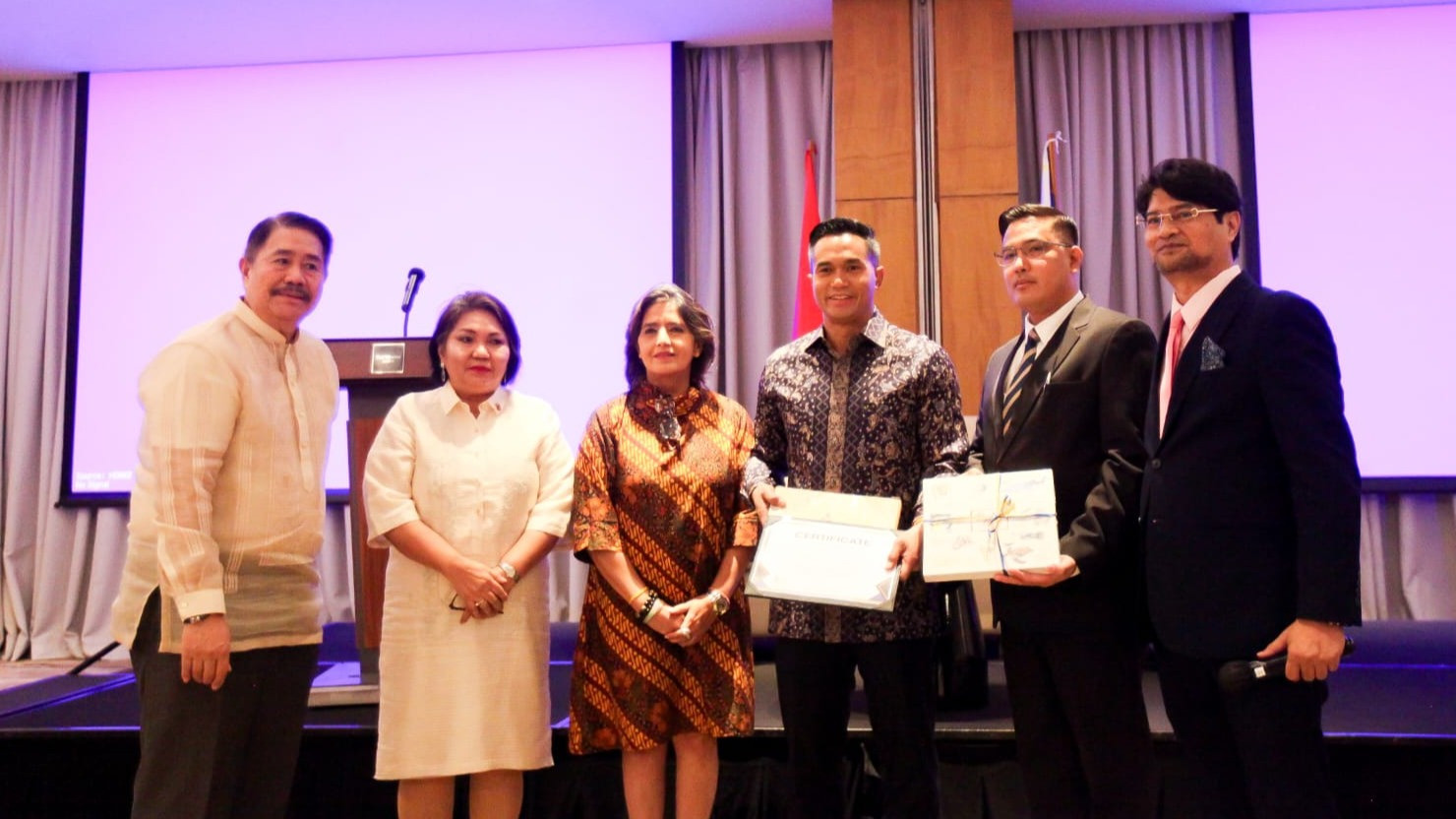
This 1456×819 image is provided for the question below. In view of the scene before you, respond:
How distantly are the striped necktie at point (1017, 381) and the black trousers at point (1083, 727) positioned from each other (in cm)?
45

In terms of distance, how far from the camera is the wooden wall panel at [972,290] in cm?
472

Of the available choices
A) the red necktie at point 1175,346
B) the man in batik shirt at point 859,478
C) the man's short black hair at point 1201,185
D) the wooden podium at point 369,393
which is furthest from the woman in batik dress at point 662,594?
the man's short black hair at point 1201,185

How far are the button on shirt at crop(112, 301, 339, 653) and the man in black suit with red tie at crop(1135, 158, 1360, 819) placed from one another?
173 cm

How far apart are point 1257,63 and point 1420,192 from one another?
1.02 metres

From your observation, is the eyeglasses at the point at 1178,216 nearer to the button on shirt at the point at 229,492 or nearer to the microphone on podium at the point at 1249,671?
the microphone on podium at the point at 1249,671

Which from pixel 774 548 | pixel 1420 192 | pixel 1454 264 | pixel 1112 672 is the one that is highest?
pixel 1420 192

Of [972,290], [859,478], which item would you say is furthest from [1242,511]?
[972,290]

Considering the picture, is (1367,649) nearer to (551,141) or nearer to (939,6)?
(939,6)

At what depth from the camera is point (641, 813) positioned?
7.35 ft

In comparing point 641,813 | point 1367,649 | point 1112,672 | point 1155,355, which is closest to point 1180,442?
point 1155,355

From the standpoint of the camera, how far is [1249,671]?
5.48 ft

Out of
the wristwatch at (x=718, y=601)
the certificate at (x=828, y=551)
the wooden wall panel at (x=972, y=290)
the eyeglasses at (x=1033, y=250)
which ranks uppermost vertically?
the wooden wall panel at (x=972, y=290)

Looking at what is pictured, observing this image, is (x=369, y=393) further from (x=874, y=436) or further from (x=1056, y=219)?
(x=1056, y=219)

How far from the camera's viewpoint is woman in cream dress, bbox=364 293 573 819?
2246 millimetres
